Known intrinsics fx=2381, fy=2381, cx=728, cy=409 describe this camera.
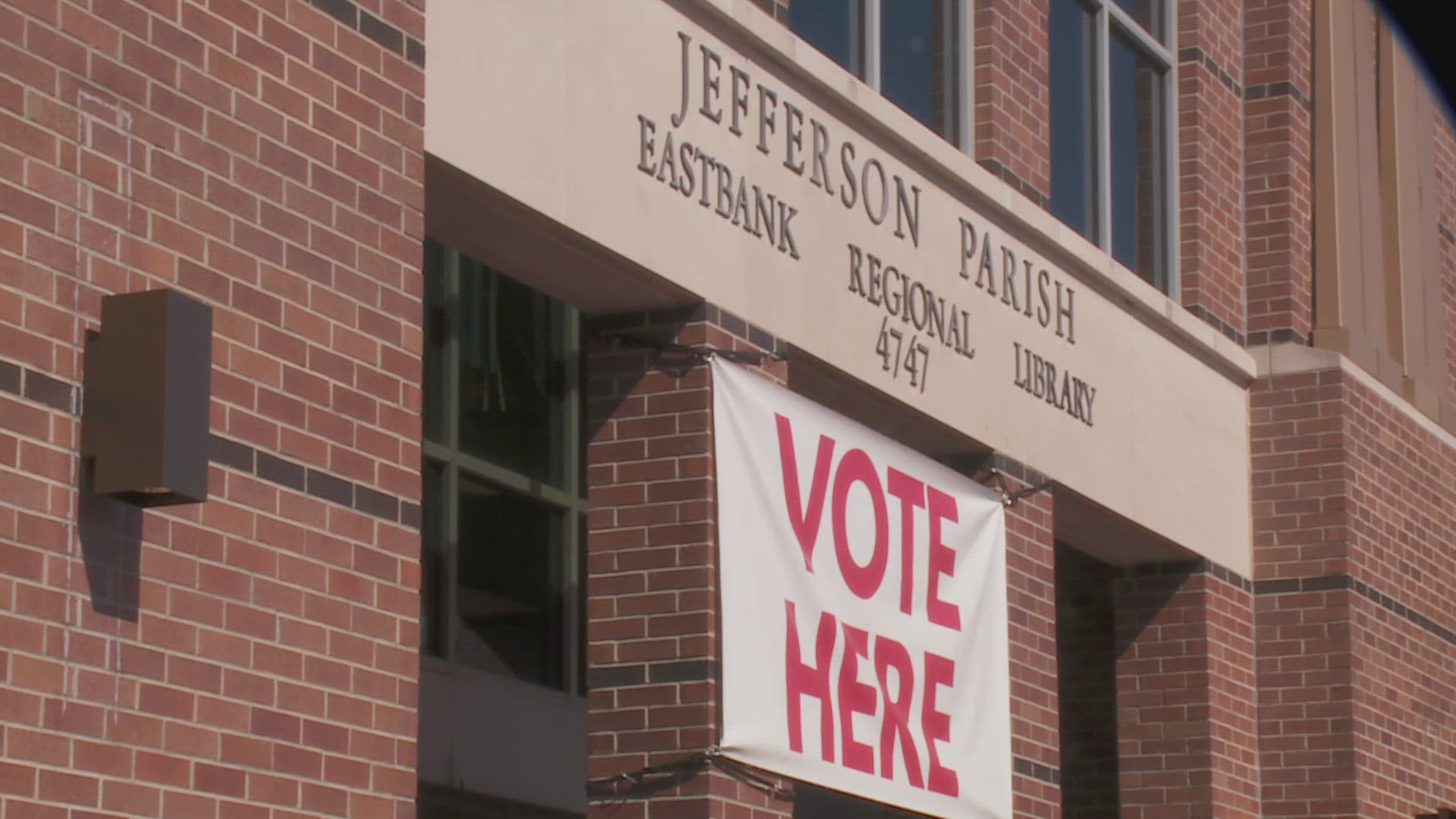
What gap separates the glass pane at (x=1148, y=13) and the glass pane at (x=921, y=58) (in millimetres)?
2822

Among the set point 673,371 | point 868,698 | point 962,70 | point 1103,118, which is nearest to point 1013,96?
point 962,70

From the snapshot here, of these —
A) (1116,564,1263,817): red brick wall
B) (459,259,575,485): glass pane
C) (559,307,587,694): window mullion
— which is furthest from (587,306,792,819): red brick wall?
(1116,564,1263,817): red brick wall

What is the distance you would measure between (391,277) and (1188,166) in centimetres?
785

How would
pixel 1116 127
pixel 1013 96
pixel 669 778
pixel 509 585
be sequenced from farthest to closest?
pixel 1116 127
pixel 509 585
pixel 1013 96
pixel 669 778

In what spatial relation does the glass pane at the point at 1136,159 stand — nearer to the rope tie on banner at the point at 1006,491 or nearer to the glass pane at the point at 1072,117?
the glass pane at the point at 1072,117

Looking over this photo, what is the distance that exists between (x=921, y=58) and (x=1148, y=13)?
3167mm

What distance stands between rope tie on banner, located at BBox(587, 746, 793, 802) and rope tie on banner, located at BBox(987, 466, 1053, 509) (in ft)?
8.36

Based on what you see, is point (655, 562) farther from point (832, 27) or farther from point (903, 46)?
point (903, 46)

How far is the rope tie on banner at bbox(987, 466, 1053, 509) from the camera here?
11.0 m

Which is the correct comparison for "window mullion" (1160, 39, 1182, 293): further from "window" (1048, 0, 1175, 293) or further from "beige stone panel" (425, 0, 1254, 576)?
"beige stone panel" (425, 0, 1254, 576)

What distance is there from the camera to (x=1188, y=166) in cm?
1404

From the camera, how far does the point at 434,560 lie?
12086 millimetres

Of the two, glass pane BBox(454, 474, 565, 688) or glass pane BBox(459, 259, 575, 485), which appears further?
glass pane BBox(459, 259, 575, 485)

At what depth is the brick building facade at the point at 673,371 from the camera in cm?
609
